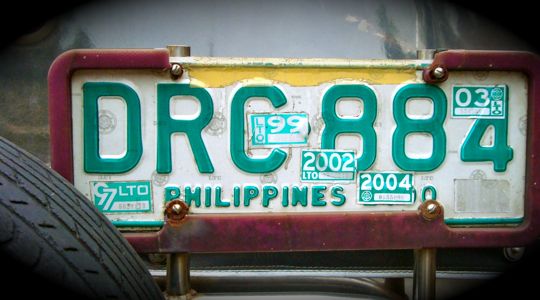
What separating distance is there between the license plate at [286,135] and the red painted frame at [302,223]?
0.08 ft

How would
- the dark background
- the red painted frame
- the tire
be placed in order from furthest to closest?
the dark background → the red painted frame → the tire

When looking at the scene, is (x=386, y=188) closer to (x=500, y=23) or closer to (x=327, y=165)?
(x=327, y=165)

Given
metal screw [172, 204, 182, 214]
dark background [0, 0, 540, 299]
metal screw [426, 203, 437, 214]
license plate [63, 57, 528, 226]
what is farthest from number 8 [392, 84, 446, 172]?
metal screw [172, 204, 182, 214]

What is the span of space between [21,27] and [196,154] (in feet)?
2.42

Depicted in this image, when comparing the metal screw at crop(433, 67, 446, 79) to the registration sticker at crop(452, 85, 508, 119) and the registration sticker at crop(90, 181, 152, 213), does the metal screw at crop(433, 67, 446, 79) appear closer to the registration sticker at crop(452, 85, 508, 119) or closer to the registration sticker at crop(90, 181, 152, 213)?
the registration sticker at crop(452, 85, 508, 119)

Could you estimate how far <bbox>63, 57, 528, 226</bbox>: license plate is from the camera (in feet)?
5.21

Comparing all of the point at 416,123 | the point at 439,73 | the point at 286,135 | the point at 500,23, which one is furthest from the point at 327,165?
the point at 500,23

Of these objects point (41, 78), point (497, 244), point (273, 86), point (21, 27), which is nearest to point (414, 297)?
point (497, 244)

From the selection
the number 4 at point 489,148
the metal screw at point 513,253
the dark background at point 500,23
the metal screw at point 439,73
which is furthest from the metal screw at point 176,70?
the metal screw at point 513,253

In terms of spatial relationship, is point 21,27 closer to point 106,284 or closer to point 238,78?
point 238,78

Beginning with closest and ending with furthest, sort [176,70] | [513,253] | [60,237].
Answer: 1. [60,237]
2. [176,70]
3. [513,253]

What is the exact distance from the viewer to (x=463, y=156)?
1649mm

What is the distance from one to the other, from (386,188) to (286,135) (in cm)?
30

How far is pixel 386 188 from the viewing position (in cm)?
165
